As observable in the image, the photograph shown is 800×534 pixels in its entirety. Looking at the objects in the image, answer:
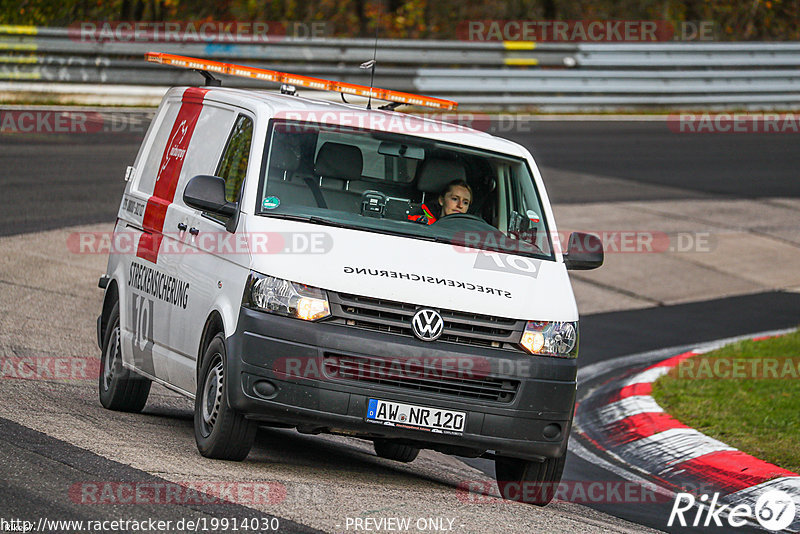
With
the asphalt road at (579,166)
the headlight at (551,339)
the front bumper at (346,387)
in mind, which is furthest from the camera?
the asphalt road at (579,166)

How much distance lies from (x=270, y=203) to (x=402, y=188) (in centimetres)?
96

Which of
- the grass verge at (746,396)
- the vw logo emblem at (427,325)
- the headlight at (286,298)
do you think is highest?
the headlight at (286,298)

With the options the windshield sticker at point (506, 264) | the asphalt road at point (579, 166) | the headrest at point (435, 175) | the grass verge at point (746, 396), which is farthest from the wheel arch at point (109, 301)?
the asphalt road at point (579, 166)

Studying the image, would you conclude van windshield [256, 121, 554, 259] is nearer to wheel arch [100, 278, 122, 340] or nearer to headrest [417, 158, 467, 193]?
headrest [417, 158, 467, 193]

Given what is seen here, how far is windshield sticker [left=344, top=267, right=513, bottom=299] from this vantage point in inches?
261

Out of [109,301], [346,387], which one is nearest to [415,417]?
[346,387]

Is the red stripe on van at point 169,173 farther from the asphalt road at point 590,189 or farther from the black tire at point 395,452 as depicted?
the black tire at point 395,452

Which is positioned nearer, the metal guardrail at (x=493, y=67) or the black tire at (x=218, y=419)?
the black tire at (x=218, y=419)

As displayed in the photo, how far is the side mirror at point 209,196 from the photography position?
699 cm

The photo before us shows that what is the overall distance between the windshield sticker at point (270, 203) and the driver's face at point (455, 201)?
1065mm

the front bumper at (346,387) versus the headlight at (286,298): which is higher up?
the headlight at (286,298)

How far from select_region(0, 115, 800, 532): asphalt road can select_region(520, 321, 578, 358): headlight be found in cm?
108

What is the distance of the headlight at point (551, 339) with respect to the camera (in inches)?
266

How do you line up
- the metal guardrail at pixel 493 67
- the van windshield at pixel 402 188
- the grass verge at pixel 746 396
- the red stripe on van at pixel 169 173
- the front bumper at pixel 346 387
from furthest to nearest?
the metal guardrail at pixel 493 67
the grass verge at pixel 746 396
the red stripe on van at pixel 169 173
the van windshield at pixel 402 188
the front bumper at pixel 346 387
